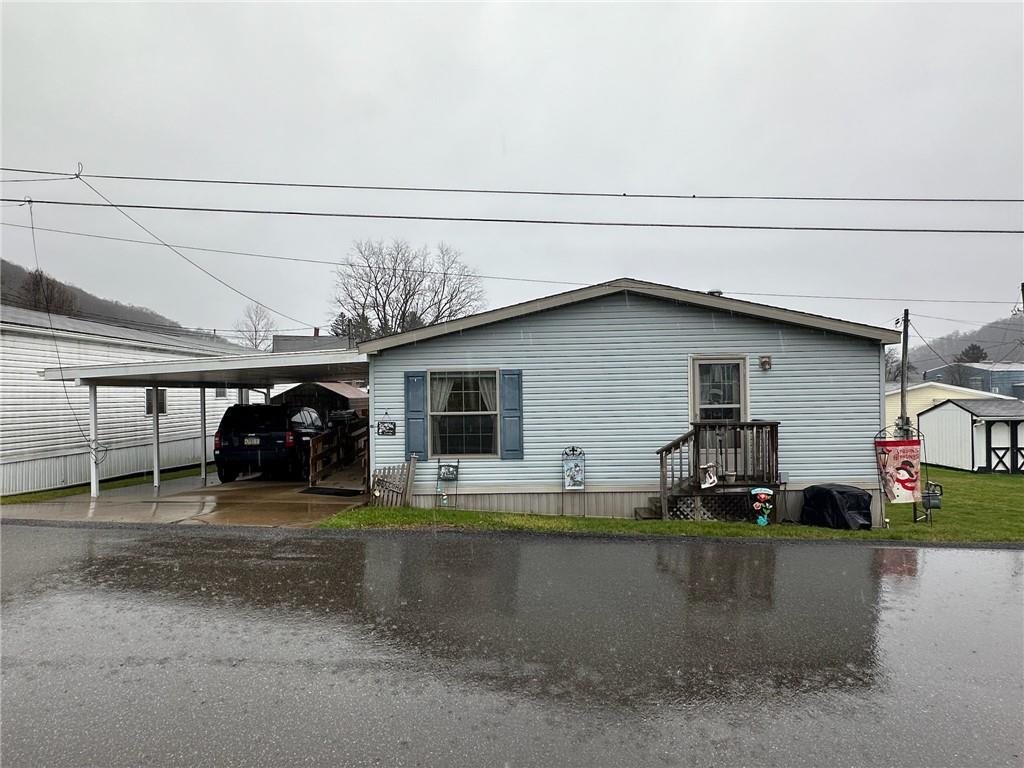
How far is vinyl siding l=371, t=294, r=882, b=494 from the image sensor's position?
939cm

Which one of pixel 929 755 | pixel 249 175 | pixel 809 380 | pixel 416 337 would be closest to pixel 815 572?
pixel 929 755

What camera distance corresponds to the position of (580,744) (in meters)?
2.89

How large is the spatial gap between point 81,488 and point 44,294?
32152 millimetres

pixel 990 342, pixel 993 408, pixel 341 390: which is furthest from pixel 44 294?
pixel 990 342

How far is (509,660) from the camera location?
386 centimetres

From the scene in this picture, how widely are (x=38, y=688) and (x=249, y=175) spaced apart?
44.2ft

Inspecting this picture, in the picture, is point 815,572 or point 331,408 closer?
point 815,572

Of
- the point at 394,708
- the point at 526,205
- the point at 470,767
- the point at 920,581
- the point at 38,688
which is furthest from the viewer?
the point at 526,205

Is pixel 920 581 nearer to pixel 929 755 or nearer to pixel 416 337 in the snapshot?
pixel 929 755

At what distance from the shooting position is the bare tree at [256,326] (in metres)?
52.8

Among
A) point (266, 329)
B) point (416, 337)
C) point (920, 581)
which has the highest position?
point (266, 329)

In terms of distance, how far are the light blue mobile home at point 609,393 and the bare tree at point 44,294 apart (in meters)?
36.2

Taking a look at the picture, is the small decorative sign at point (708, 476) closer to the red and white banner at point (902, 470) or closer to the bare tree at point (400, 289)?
the red and white banner at point (902, 470)

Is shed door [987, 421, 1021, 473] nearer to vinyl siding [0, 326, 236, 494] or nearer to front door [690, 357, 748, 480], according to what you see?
front door [690, 357, 748, 480]
